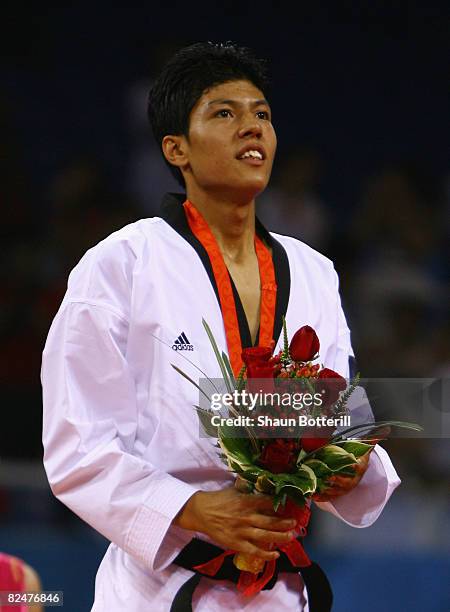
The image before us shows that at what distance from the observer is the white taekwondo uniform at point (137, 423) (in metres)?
1.70

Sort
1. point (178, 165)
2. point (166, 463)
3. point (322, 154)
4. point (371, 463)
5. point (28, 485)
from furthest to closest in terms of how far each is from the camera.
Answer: point (322, 154) < point (28, 485) < point (178, 165) < point (371, 463) < point (166, 463)

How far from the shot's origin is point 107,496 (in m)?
1.69

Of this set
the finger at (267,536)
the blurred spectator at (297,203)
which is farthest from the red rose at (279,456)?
the blurred spectator at (297,203)

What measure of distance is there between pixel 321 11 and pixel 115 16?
74 centimetres

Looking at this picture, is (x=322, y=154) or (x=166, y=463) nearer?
(x=166, y=463)

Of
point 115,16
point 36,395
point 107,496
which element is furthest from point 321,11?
point 107,496

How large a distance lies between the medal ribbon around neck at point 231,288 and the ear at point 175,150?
0.28 feet

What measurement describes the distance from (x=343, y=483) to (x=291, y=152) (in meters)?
2.01

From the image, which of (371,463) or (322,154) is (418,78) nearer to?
(322,154)

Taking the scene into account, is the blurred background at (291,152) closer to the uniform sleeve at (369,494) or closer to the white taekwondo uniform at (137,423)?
the uniform sleeve at (369,494)

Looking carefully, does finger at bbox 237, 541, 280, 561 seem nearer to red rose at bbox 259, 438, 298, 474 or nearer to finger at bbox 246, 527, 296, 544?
finger at bbox 246, 527, 296, 544

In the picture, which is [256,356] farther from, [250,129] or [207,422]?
[250,129]

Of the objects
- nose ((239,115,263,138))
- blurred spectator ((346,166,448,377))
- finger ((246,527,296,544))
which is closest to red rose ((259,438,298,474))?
finger ((246,527,296,544))

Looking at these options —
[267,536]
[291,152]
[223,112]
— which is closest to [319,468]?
[267,536]
